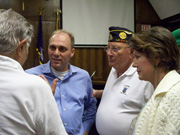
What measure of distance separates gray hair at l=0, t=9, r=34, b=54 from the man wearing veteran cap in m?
1.00

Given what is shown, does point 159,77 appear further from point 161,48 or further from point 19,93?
point 19,93

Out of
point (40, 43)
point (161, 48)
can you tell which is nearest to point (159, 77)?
point (161, 48)

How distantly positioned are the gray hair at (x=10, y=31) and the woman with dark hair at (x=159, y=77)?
0.69 metres

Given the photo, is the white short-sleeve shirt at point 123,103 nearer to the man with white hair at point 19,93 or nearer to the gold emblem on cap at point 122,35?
the gold emblem on cap at point 122,35

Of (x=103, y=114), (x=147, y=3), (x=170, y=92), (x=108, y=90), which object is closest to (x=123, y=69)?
(x=108, y=90)

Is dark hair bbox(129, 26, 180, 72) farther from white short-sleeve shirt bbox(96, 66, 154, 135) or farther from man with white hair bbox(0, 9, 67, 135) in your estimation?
man with white hair bbox(0, 9, 67, 135)

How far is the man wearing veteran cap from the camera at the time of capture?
4.86 ft

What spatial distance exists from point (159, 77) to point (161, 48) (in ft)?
0.58

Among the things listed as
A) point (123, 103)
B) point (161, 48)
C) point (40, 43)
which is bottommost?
point (123, 103)

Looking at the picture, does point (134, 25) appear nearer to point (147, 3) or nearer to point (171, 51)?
point (147, 3)

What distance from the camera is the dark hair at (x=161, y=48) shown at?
108cm

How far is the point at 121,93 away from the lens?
1587mm

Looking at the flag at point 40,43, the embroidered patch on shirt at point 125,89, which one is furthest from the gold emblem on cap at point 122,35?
the flag at point 40,43

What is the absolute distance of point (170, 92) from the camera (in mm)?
934
